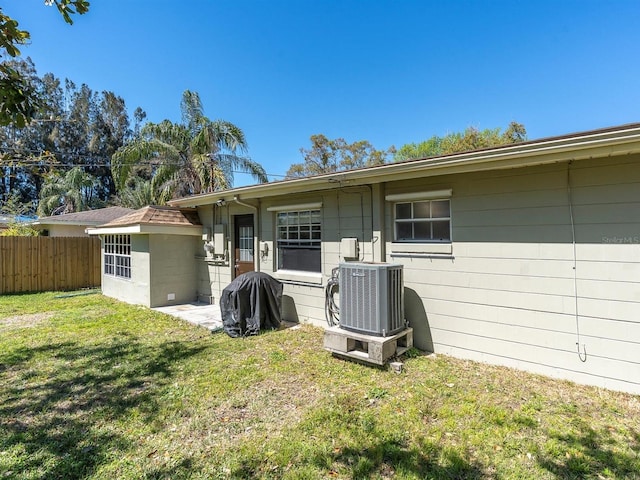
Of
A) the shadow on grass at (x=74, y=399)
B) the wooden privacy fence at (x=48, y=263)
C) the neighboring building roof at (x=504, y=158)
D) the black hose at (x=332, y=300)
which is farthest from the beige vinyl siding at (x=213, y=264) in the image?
the wooden privacy fence at (x=48, y=263)

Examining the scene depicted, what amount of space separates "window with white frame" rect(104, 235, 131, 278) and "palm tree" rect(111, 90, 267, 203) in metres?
3.78

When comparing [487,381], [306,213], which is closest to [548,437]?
[487,381]

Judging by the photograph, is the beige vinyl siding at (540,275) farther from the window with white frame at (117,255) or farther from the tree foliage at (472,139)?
the tree foliage at (472,139)

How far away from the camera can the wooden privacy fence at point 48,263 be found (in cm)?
966

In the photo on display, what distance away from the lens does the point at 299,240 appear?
6.18 metres

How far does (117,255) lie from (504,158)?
372 inches

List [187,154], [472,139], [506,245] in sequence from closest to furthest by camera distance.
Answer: [506,245] → [187,154] → [472,139]

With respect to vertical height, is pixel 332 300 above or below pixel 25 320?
above

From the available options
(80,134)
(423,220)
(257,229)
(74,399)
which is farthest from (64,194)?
(423,220)

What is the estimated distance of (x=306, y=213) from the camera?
6.03 metres

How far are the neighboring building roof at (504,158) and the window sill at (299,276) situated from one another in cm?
157

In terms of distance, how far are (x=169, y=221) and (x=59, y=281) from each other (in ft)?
19.2

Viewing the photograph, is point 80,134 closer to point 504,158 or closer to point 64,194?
point 64,194

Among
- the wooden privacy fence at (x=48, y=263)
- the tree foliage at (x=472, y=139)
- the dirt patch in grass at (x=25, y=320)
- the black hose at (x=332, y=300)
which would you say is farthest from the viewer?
the tree foliage at (x=472, y=139)
